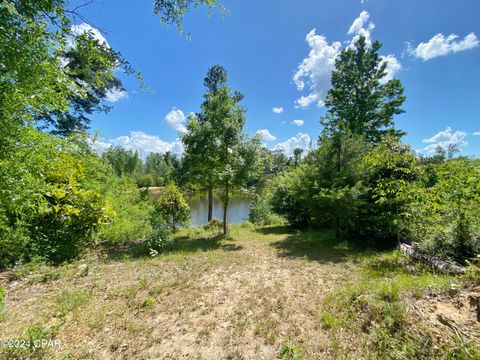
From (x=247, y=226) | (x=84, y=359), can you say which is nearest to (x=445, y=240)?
(x=84, y=359)

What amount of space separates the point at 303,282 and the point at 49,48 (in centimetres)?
501

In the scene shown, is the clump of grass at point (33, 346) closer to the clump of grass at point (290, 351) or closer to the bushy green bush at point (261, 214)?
the clump of grass at point (290, 351)

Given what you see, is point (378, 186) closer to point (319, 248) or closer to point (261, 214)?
point (319, 248)

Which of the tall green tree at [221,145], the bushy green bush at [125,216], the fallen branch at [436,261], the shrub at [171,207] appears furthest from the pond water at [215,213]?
the fallen branch at [436,261]

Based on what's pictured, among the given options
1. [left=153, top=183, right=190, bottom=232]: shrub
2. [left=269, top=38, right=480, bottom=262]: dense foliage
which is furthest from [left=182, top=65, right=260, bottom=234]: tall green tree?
[left=269, top=38, right=480, bottom=262]: dense foliage

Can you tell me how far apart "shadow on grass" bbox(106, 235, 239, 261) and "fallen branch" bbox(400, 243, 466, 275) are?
4.54m

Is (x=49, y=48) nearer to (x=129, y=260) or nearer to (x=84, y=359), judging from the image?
(x=84, y=359)

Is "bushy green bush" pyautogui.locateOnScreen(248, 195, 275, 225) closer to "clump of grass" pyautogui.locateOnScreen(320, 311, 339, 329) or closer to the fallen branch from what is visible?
the fallen branch

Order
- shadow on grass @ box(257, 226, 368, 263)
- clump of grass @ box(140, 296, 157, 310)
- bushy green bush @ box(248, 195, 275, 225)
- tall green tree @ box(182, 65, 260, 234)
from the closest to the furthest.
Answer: clump of grass @ box(140, 296, 157, 310)
shadow on grass @ box(257, 226, 368, 263)
tall green tree @ box(182, 65, 260, 234)
bushy green bush @ box(248, 195, 275, 225)

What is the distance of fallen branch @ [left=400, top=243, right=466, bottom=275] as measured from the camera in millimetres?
3838

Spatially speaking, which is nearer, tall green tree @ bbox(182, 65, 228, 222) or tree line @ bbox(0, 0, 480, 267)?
tree line @ bbox(0, 0, 480, 267)

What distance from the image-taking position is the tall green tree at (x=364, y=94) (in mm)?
14094

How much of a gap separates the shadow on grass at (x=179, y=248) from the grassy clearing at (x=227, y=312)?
1.21 meters

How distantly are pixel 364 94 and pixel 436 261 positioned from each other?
1385 cm
